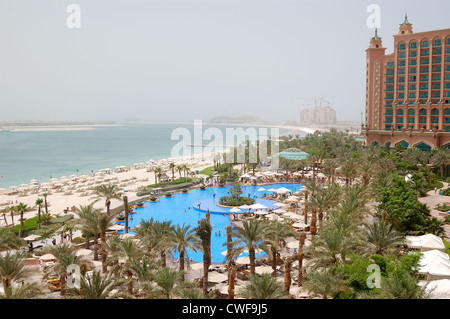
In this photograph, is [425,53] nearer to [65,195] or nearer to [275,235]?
[275,235]

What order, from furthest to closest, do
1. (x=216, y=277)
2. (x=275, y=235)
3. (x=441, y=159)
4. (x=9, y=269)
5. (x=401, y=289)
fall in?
(x=441, y=159), (x=275, y=235), (x=216, y=277), (x=9, y=269), (x=401, y=289)

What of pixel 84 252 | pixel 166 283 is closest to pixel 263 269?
pixel 166 283

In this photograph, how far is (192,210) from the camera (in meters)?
35.4

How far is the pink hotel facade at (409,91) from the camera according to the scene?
53447 mm

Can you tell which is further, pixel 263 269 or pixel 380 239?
pixel 263 269

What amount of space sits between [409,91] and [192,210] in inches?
1620

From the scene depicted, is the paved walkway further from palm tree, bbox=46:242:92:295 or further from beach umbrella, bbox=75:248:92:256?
palm tree, bbox=46:242:92:295

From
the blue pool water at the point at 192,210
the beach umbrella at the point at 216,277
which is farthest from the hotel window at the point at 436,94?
the beach umbrella at the point at 216,277

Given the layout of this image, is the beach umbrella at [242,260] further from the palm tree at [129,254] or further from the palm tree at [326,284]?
the palm tree at [326,284]

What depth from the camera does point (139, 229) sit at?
20078 millimetres

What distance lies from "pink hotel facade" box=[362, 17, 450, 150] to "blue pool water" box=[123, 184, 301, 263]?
23.1m

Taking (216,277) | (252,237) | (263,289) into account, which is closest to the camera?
(263,289)

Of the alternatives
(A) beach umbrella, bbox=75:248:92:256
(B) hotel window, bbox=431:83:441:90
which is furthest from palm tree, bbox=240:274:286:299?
(B) hotel window, bbox=431:83:441:90
